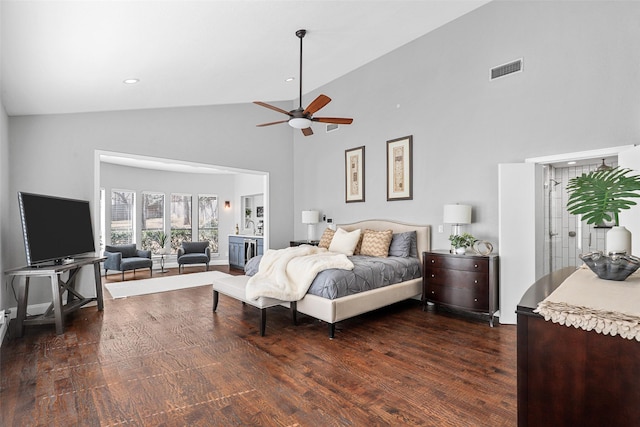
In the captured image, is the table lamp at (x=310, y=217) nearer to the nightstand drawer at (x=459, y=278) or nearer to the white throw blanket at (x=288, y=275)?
the white throw blanket at (x=288, y=275)

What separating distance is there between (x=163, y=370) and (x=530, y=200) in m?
4.10

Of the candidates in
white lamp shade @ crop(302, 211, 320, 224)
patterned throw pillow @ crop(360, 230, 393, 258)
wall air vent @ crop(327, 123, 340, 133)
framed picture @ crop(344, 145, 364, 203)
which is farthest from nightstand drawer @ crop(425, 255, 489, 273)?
wall air vent @ crop(327, 123, 340, 133)

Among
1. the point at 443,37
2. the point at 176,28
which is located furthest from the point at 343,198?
the point at 176,28

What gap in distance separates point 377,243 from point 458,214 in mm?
1278

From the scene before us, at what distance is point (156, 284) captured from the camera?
21.1ft

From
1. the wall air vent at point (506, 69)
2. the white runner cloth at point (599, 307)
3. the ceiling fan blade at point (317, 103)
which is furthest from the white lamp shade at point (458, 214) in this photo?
the white runner cloth at point (599, 307)

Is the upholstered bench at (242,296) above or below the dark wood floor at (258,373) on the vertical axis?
Answer: above

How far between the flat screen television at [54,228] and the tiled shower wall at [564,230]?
6389 millimetres

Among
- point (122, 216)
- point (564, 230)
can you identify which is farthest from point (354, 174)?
point (122, 216)

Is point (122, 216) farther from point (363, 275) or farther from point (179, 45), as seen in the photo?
point (363, 275)

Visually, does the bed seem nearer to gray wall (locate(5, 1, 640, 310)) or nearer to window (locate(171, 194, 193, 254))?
gray wall (locate(5, 1, 640, 310))

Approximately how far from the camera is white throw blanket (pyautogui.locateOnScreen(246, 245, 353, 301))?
11.9ft

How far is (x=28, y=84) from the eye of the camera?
3.33m

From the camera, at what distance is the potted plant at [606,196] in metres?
1.43
